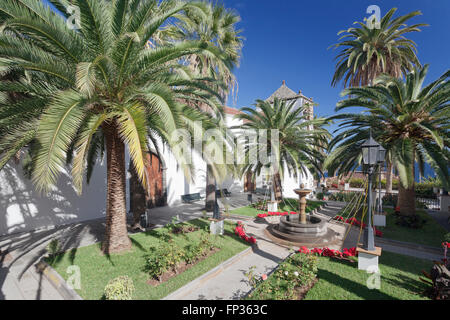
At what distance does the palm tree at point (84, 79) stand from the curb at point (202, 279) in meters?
2.61

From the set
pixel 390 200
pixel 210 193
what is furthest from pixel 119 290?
pixel 390 200

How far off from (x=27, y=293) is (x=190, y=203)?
447 inches

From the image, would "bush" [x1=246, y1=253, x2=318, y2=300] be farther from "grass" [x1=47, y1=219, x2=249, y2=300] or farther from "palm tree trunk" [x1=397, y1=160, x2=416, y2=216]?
"palm tree trunk" [x1=397, y1=160, x2=416, y2=216]

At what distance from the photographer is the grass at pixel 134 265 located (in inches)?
189

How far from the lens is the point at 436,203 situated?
53.0 feet

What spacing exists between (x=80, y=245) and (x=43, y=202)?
152 inches

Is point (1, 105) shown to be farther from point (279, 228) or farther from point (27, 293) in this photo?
point (279, 228)

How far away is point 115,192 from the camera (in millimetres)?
6523

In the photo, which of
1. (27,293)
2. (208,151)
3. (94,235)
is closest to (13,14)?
(208,151)

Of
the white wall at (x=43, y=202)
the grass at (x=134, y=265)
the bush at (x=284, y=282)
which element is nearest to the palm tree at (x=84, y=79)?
the grass at (x=134, y=265)

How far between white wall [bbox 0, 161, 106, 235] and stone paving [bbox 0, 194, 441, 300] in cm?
50

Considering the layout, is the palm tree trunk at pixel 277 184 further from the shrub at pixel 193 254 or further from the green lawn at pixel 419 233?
the shrub at pixel 193 254

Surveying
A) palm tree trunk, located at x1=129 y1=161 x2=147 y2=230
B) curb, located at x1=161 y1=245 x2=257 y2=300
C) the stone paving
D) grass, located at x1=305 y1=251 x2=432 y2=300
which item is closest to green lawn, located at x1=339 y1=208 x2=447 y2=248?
the stone paving

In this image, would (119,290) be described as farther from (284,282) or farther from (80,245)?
(80,245)
